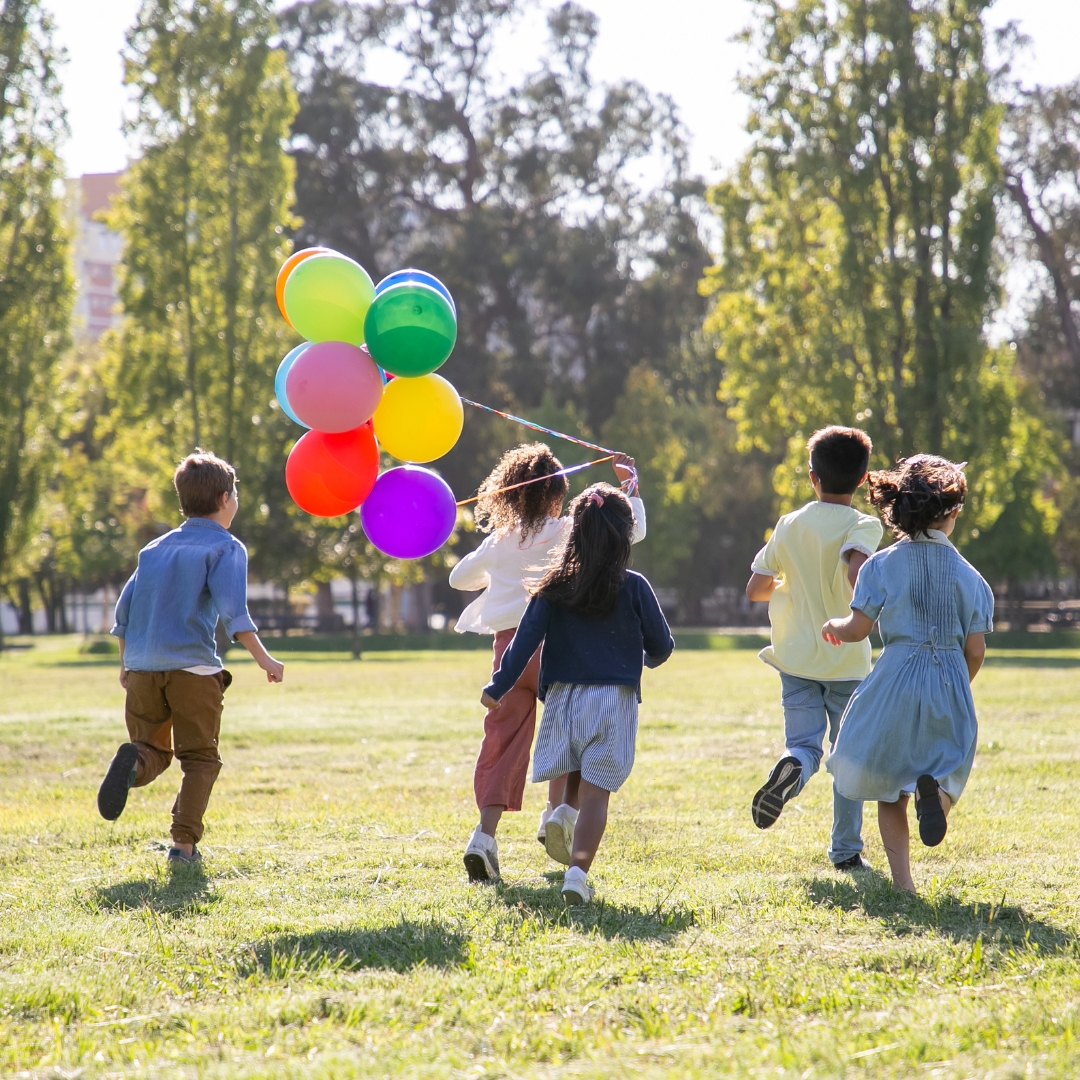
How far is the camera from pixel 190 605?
530 centimetres

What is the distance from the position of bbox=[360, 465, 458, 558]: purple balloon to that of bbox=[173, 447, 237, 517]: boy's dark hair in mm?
626

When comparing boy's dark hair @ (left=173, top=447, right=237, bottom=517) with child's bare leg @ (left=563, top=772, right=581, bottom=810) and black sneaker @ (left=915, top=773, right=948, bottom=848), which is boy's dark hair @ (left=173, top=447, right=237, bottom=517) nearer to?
child's bare leg @ (left=563, top=772, right=581, bottom=810)

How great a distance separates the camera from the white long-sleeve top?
5.23 m

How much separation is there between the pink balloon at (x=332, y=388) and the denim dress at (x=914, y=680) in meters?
2.35

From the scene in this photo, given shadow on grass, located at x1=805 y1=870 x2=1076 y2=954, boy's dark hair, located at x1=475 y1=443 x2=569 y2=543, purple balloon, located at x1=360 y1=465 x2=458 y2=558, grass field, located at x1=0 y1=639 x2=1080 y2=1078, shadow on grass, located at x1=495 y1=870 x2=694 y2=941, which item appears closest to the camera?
grass field, located at x1=0 y1=639 x2=1080 y2=1078

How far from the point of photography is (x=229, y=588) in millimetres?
5289

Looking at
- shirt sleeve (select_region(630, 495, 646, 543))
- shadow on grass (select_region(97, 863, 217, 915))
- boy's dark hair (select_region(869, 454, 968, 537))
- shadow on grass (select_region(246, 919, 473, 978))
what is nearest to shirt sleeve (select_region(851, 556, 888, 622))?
boy's dark hair (select_region(869, 454, 968, 537))

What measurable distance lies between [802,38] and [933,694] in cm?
2374

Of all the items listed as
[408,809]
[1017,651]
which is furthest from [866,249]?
[408,809]

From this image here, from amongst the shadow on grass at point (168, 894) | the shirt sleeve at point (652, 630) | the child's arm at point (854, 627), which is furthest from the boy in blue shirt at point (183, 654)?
the child's arm at point (854, 627)

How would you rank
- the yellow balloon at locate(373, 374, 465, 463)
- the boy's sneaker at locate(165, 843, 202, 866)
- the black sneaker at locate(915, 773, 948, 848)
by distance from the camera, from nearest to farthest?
the black sneaker at locate(915, 773, 948, 848)
the boy's sneaker at locate(165, 843, 202, 866)
the yellow balloon at locate(373, 374, 465, 463)

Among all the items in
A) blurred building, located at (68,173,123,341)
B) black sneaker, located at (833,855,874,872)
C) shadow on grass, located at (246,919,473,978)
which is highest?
blurred building, located at (68,173,123,341)

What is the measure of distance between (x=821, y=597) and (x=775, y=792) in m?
0.84

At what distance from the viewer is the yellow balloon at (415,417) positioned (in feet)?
19.3
